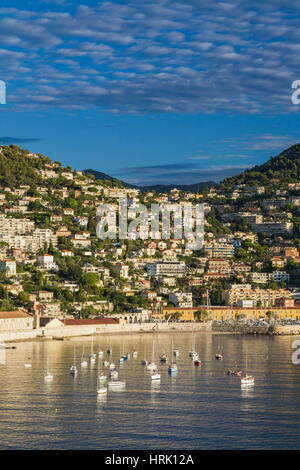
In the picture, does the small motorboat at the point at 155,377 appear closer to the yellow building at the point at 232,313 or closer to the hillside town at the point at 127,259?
the hillside town at the point at 127,259

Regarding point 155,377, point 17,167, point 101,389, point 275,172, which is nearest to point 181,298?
point 17,167

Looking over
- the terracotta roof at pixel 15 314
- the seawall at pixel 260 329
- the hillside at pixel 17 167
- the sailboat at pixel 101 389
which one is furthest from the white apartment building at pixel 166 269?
the sailboat at pixel 101 389

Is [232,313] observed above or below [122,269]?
below

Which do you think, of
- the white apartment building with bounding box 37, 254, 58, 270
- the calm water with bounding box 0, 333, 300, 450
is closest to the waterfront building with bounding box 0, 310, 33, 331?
the calm water with bounding box 0, 333, 300, 450

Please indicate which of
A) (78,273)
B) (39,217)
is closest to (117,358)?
(78,273)

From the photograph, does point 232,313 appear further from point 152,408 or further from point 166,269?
point 152,408

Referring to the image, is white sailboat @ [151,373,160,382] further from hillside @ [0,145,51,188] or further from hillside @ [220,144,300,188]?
hillside @ [220,144,300,188]

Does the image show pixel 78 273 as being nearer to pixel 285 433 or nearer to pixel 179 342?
pixel 179 342
